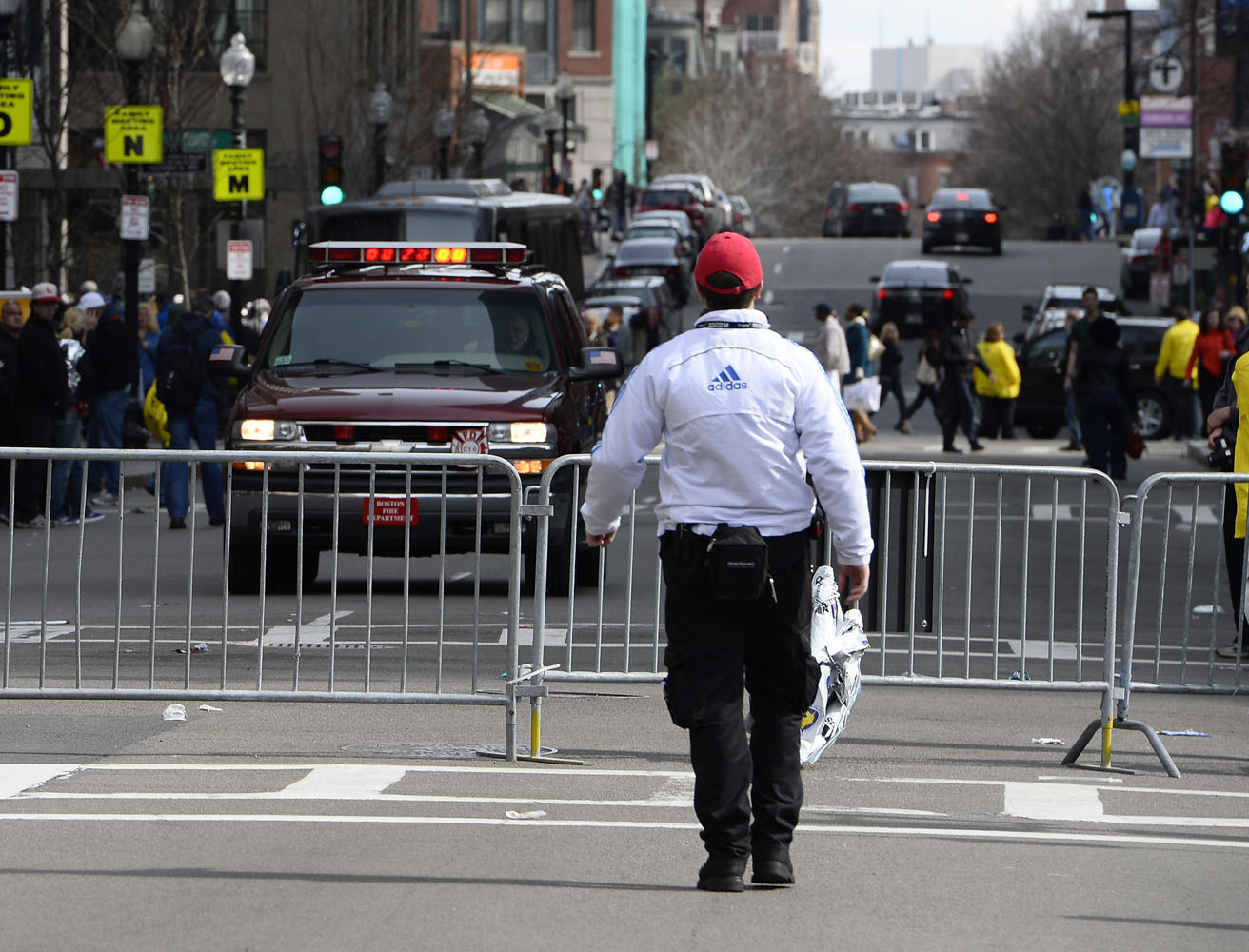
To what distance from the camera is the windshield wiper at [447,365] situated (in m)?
14.0

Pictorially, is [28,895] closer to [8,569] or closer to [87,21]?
[8,569]

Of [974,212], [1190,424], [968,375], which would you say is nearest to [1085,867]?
[968,375]

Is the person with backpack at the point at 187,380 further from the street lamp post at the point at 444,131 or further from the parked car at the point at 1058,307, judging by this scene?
the street lamp post at the point at 444,131

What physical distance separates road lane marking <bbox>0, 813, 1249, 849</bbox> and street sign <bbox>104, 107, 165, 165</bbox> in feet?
56.7

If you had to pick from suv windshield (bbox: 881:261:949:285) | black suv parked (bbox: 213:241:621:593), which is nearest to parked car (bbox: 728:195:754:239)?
suv windshield (bbox: 881:261:949:285)

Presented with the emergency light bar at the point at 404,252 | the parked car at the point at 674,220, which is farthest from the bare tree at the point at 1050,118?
the emergency light bar at the point at 404,252

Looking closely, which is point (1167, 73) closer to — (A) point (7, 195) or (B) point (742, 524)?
(A) point (7, 195)

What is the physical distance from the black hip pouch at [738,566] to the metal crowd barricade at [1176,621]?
288 centimetres

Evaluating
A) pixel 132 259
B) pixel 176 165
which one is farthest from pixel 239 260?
pixel 132 259

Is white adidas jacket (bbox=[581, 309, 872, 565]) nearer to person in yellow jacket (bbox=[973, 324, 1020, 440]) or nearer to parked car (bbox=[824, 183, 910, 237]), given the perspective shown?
person in yellow jacket (bbox=[973, 324, 1020, 440])

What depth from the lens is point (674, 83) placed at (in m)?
119

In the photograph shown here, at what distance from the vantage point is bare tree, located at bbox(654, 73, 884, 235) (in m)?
101

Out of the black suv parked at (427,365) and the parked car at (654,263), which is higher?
the parked car at (654,263)

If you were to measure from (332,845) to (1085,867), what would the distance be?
2.27 m
